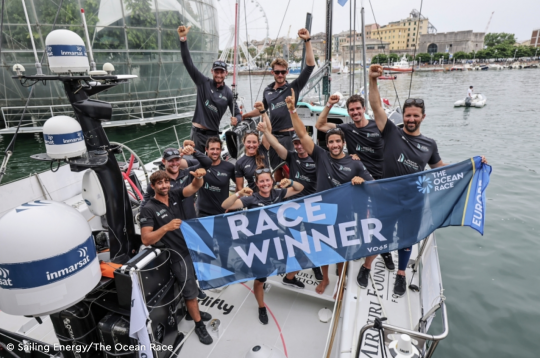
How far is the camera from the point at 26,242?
2396 mm

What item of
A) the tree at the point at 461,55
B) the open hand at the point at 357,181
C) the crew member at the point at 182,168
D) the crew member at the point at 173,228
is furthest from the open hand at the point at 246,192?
the tree at the point at 461,55

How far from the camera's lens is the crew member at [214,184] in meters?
4.57

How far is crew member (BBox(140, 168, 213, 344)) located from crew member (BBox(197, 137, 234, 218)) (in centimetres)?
73

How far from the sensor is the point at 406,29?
167ft

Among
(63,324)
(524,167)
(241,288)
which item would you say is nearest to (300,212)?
(241,288)

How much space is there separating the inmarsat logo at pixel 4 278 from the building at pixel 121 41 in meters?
18.8

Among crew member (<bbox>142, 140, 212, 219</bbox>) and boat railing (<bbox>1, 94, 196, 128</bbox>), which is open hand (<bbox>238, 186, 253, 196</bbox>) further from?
boat railing (<bbox>1, 94, 196, 128</bbox>)

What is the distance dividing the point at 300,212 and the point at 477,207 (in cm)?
201

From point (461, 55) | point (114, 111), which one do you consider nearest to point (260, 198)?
point (114, 111)

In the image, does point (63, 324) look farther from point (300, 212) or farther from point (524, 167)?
point (524, 167)

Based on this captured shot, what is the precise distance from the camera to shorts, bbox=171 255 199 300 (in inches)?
144

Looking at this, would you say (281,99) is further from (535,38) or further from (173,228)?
(535,38)

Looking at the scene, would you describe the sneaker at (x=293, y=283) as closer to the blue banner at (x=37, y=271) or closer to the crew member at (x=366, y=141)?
the crew member at (x=366, y=141)

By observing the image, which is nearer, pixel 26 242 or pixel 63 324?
pixel 26 242
